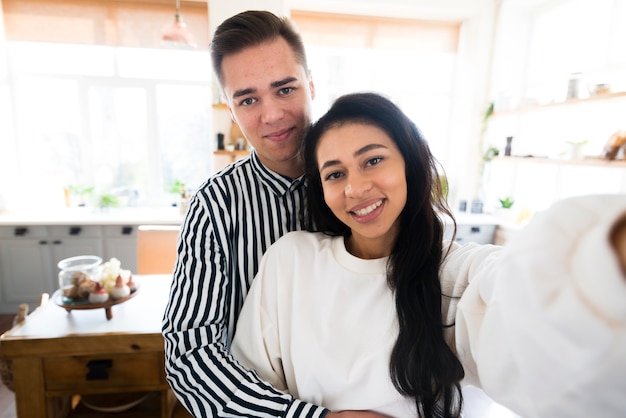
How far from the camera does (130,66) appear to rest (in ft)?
11.8

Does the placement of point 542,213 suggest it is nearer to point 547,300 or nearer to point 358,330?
point 547,300

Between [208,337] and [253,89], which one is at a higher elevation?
[253,89]

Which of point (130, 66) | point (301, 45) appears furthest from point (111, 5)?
point (301, 45)

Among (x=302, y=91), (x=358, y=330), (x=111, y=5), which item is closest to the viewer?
(x=358, y=330)

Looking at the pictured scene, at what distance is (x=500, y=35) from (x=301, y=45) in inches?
140

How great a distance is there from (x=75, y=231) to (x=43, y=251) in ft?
1.16

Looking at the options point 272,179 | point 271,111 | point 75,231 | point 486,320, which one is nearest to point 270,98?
point 271,111

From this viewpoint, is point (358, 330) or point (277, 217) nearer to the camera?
point (358, 330)

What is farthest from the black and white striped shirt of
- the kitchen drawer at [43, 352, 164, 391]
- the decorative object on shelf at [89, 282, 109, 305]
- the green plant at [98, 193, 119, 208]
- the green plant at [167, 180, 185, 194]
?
the green plant at [98, 193, 119, 208]

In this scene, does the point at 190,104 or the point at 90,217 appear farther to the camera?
the point at 190,104

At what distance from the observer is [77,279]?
158 centimetres

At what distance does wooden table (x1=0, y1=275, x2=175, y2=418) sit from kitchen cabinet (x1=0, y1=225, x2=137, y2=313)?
179cm

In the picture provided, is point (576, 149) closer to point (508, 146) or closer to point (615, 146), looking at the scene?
point (615, 146)

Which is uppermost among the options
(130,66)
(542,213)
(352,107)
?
(130,66)
